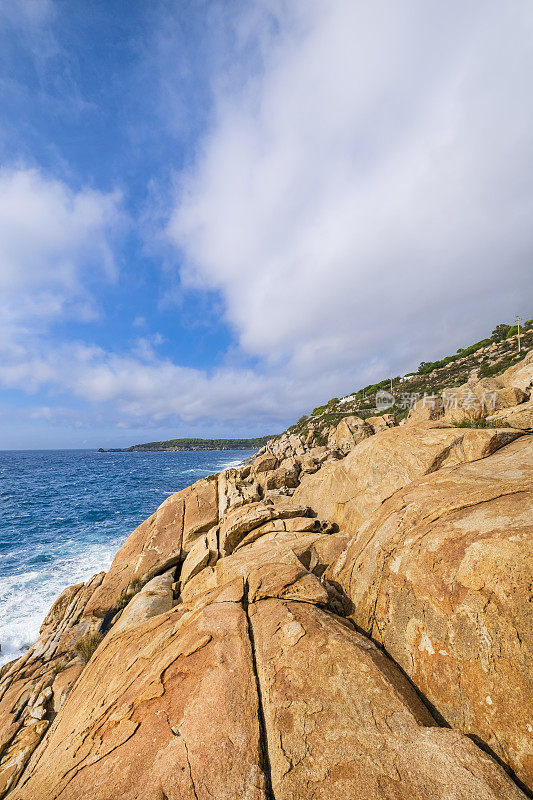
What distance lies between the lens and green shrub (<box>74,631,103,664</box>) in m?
11.6

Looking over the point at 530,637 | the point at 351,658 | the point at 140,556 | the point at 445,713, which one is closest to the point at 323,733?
the point at 351,658

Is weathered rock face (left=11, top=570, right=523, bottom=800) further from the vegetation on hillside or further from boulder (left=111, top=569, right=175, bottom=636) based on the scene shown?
the vegetation on hillside

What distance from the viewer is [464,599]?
4.94m

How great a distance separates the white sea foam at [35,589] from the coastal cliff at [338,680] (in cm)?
724

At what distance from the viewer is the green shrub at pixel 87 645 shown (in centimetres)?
1163

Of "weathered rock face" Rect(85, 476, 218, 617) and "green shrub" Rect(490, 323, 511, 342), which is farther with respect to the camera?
"green shrub" Rect(490, 323, 511, 342)

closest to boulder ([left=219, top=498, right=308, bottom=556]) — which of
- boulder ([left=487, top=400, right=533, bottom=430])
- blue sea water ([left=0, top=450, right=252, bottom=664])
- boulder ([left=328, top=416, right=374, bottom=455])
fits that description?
boulder ([left=487, top=400, right=533, bottom=430])

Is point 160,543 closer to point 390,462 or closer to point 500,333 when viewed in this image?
point 390,462

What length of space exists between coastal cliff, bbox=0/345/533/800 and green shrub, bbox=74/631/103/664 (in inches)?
62.5

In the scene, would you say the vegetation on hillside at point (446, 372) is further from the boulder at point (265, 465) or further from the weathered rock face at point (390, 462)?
the weathered rock face at point (390, 462)

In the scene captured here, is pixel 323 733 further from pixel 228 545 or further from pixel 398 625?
pixel 228 545

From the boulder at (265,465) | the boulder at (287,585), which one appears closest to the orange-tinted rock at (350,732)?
the boulder at (287,585)

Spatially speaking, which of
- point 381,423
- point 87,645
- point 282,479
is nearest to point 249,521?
point 87,645

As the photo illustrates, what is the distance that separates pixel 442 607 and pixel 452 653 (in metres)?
0.60
